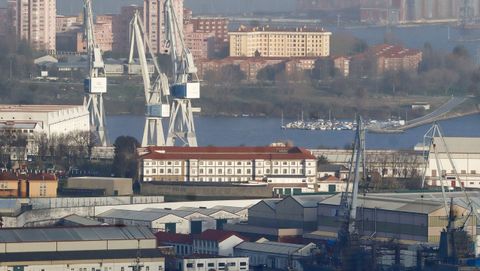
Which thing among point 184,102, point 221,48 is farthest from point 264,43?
point 184,102

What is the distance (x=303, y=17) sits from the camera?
58.9m

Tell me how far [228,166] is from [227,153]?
22 cm

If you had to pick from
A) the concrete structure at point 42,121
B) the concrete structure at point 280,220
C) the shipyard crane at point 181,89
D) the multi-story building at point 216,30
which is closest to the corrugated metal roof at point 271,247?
the concrete structure at point 280,220

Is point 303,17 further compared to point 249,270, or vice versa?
point 303,17

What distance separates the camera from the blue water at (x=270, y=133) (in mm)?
26719

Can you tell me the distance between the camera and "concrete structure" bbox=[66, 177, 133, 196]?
18.5m

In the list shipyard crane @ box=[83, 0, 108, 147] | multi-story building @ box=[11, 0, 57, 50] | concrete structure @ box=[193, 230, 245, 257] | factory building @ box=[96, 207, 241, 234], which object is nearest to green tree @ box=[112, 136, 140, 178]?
shipyard crane @ box=[83, 0, 108, 147]

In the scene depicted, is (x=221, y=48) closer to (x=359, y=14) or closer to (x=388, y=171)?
(x=359, y=14)

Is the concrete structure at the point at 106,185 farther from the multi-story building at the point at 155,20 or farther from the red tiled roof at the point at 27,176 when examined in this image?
Answer: the multi-story building at the point at 155,20

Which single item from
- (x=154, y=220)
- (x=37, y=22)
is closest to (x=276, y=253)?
(x=154, y=220)

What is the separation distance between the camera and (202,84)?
3678 cm

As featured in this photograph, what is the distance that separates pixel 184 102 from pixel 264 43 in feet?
64.9

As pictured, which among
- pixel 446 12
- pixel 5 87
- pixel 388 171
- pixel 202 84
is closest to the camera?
pixel 388 171

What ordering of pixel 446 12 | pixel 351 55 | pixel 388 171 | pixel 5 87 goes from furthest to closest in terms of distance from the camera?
pixel 446 12 → pixel 351 55 → pixel 5 87 → pixel 388 171
